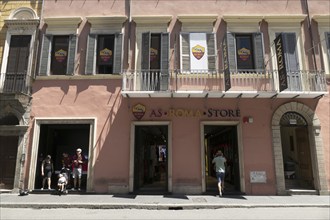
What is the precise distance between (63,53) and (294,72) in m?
10.3

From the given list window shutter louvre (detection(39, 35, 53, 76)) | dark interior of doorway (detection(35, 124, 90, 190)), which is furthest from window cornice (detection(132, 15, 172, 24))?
dark interior of doorway (detection(35, 124, 90, 190))

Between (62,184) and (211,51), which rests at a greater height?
(211,51)

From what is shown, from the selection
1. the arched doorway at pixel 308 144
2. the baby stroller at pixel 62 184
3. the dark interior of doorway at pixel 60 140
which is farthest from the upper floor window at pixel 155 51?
the baby stroller at pixel 62 184

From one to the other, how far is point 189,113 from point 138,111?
85.7 inches

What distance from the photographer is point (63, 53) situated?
1259cm

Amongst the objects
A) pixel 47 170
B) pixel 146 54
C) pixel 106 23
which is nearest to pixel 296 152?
pixel 146 54

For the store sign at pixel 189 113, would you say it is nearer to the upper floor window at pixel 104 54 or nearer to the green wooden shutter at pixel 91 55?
the upper floor window at pixel 104 54

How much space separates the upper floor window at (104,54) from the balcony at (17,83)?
105 inches

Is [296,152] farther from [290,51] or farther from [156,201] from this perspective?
[156,201]

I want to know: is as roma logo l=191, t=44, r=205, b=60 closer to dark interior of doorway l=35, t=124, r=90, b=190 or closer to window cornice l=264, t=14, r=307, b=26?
window cornice l=264, t=14, r=307, b=26

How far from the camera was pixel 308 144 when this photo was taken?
11797mm

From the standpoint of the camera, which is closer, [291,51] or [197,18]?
[291,51]

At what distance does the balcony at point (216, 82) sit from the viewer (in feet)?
37.2

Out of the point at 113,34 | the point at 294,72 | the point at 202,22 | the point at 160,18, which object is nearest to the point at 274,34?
the point at 294,72
